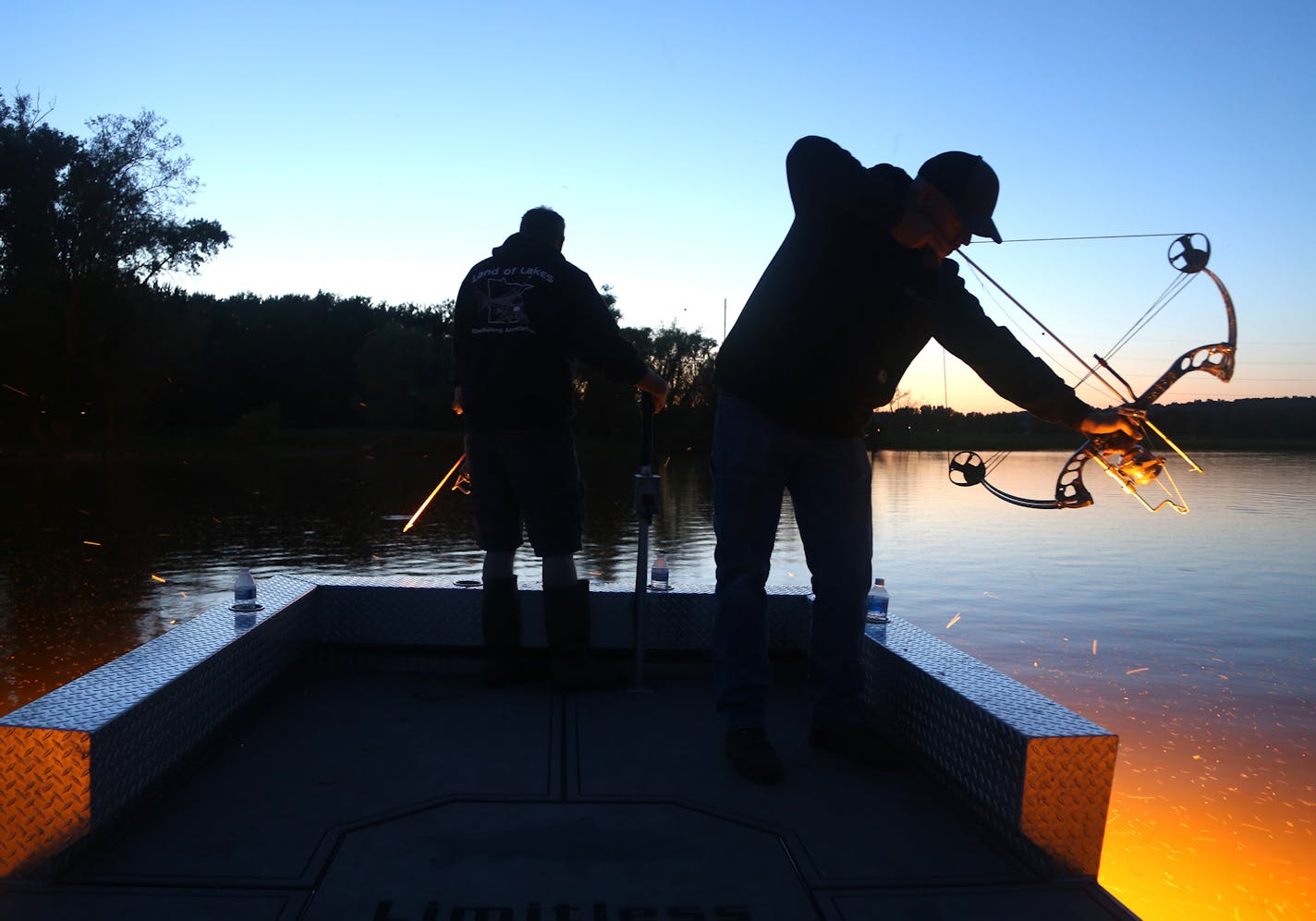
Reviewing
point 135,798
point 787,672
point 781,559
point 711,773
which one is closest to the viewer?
point 135,798

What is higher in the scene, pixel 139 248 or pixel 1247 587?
pixel 139 248

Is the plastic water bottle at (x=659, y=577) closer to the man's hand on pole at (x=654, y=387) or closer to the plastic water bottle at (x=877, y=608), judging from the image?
the man's hand on pole at (x=654, y=387)

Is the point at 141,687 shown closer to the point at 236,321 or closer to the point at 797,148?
the point at 797,148

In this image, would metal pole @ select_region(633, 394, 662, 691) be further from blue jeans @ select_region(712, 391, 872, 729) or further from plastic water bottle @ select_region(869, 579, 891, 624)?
plastic water bottle @ select_region(869, 579, 891, 624)

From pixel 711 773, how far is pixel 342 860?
38.2 inches

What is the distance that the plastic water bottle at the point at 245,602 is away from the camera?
3146mm

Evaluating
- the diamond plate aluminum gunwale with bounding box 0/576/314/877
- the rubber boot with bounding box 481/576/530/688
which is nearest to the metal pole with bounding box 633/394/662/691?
the rubber boot with bounding box 481/576/530/688

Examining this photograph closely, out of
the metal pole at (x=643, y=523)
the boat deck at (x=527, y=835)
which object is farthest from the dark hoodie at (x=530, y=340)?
the boat deck at (x=527, y=835)

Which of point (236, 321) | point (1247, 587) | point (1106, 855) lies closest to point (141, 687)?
point (1106, 855)

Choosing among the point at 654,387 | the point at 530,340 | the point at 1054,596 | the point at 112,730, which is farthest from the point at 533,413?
the point at 1054,596

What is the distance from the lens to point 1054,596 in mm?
8695

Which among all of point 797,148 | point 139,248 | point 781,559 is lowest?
point 781,559

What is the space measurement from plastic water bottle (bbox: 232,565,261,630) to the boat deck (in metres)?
0.27

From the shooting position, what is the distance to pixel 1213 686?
18.5ft
